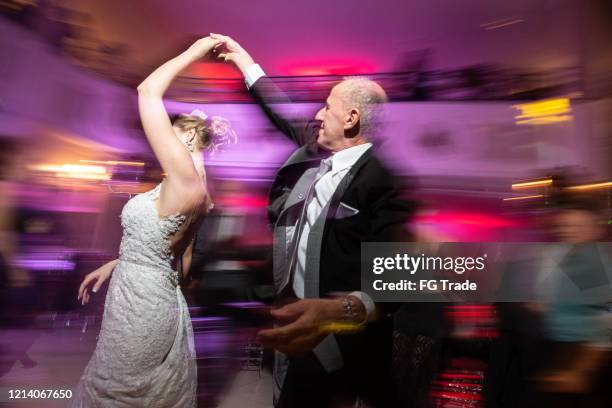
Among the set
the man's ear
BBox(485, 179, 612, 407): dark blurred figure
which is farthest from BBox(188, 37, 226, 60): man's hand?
BBox(485, 179, 612, 407): dark blurred figure

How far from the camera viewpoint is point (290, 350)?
4.49ft

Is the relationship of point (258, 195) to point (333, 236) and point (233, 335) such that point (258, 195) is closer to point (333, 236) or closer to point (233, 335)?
point (333, 236)

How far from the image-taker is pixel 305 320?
1.20 m

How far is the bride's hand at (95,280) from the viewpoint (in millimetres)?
1525

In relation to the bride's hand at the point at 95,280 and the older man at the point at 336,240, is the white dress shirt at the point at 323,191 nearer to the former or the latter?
the older man at the point at 336,240

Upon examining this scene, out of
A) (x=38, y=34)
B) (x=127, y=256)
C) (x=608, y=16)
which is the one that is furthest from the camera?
(x=608, y=16)

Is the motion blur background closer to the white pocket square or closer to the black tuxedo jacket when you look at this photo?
the black tuxedo jacket

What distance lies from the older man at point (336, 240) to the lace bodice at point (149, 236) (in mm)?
360

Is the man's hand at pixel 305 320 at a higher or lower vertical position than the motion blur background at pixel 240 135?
lower

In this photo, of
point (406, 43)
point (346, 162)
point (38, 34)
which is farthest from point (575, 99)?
point (38, 34)

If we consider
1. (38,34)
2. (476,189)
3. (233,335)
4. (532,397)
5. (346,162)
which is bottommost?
(532,397)

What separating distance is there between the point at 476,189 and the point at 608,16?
954mm

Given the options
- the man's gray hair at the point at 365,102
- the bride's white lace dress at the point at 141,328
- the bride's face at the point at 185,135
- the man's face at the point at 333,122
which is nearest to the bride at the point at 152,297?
the bride's white lace dress at the point at 141,328
